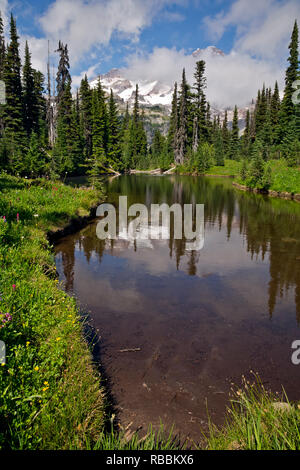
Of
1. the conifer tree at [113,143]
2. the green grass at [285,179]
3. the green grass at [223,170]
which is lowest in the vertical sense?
the green grass at [285,179]

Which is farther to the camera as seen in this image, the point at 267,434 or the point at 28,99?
the point at 28,99

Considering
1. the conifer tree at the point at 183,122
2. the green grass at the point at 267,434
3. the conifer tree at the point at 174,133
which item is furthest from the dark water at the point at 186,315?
the conifer tree at the point at 174,133

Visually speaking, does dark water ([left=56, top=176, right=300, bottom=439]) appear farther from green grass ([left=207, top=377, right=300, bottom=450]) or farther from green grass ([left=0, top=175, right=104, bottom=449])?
green grass ([left=207, top=377, right=300, bottom=450])

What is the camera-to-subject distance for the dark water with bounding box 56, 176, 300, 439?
14.2ft

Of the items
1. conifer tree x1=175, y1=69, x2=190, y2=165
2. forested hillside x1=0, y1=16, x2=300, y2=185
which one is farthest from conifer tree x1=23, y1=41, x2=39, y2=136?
conifer tree x1=175, y1=69, x2=190, y2=165

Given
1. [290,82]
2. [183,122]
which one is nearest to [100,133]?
[183,122]

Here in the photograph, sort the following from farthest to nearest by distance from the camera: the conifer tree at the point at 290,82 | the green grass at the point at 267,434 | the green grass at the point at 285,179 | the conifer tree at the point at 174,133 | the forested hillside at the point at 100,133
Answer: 1. the conifer tree at the point at 174,133
2. the conifer tree at the point at 290,82
3. the forested hillside at the point at 100,133
4. the green grass at the point at 285,179
5. the green grass at the point at 267,434

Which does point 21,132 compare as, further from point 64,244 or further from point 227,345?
point 227,345

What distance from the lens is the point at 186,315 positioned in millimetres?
6480

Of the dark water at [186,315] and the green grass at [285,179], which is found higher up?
the green grass at [285,179]

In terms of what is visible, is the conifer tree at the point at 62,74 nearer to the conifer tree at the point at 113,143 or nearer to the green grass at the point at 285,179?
the conifer tree at the point at 113,143

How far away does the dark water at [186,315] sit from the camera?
4.32 metres

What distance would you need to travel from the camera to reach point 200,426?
376 centimetres

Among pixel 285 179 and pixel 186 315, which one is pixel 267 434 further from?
pixel 285 179
